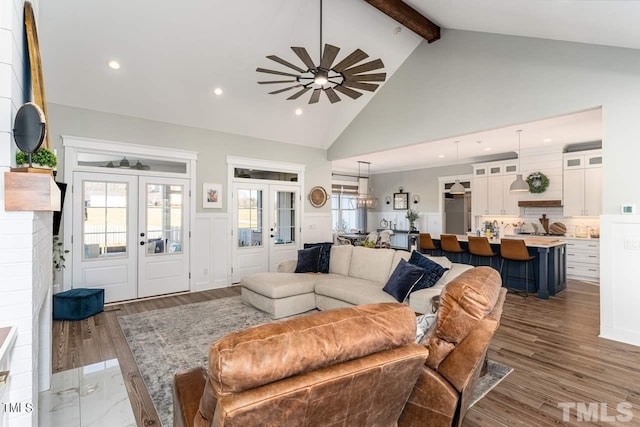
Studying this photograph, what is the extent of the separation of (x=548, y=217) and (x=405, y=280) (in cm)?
606

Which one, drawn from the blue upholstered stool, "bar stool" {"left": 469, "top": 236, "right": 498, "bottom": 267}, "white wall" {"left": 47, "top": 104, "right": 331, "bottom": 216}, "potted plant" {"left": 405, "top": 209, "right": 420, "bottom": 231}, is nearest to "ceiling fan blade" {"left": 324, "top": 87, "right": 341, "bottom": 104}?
"white wall" {"left": 47, "top": 104, "right": 331, "bottom": 216}

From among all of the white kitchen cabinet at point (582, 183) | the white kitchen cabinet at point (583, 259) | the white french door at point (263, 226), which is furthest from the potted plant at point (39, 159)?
the white kitchen cabinet at point (582, 183)

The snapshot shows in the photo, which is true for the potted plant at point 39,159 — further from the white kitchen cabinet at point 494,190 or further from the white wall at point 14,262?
the white kitchen cabinet at point 494,190

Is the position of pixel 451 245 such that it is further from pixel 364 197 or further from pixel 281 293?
pixel 364 197

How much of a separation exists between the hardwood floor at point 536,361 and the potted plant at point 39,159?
1.74 meters

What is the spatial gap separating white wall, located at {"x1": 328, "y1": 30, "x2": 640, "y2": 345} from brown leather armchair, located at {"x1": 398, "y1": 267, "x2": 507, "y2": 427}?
9.81ft

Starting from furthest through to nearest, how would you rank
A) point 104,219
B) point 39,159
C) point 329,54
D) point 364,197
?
point 364,197 < point 104,219 < point 329,54 < point 39,159

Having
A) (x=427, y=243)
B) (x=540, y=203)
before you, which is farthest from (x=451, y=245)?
(x=540, y=203)

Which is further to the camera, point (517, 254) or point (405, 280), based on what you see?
point (517, 254)

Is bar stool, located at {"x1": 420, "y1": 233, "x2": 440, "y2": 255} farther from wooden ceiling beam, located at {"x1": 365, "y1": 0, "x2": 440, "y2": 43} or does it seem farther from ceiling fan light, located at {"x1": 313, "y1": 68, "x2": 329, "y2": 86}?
ceiling fan light, located at {"x1": 313, "y1": 68, "x2": 329, "y2": 86}

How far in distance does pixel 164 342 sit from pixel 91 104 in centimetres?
360

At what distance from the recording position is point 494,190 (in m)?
8.09

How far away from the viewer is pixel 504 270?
5668 mm

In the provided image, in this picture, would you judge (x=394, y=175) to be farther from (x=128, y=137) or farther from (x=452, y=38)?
(x=128, y=137)
